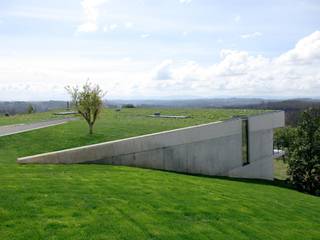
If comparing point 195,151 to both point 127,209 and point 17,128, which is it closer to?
point 17,128

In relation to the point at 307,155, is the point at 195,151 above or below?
above

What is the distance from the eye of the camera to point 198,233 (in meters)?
9.03

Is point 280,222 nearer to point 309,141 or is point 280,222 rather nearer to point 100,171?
point 100,171

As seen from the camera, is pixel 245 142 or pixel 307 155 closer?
pixel 307 155

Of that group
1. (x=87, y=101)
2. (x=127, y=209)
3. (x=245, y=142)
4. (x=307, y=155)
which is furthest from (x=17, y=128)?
(x=307, y=155)

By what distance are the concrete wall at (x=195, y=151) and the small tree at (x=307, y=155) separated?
3600 millimetres

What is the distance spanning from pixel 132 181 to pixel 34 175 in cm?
341

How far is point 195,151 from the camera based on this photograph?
78.3ft

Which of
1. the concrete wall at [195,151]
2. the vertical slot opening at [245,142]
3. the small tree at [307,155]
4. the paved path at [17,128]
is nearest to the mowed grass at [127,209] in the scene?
the concrete wall at [195,151]

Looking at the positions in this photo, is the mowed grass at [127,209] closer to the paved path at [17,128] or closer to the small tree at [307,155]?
the paved path at [17,128]

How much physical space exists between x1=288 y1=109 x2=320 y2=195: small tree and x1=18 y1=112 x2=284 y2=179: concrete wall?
11.8ft

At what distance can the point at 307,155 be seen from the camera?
28875mm

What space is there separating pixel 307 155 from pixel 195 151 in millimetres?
10458

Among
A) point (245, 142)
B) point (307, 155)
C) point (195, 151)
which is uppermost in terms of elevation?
point (195, 151)
